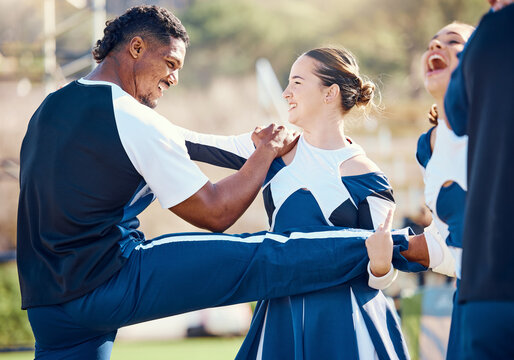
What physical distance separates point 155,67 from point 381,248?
3.87ft

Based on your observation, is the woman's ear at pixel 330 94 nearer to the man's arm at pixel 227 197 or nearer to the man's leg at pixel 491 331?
the man's arm at pixel 227 197

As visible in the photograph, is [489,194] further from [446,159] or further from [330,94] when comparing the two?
[330,94]

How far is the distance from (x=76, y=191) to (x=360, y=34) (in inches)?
950

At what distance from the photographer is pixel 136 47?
2748 millimetres

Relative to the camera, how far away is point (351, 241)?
8.18 ft

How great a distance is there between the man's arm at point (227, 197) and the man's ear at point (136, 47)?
631mm

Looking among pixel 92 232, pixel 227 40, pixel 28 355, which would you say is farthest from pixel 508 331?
pixel 227 40

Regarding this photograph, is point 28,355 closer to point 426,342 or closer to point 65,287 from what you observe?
point 426,342

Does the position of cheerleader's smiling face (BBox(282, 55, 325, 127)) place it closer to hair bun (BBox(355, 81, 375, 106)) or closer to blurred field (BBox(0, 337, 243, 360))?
hair bun (BBox(355, 81, 375, 106))

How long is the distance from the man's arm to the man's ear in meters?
0.63

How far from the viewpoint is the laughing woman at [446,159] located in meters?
1.94

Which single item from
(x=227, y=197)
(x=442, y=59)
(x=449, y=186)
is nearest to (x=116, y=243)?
(x=227, y=197)

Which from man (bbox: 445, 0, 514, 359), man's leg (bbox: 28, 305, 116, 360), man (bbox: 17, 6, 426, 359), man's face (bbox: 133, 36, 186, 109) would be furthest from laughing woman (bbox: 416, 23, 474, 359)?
man's leg (bbox: 28, 305, 116, 360)

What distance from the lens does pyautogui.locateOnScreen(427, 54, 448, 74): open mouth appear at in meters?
2.05
